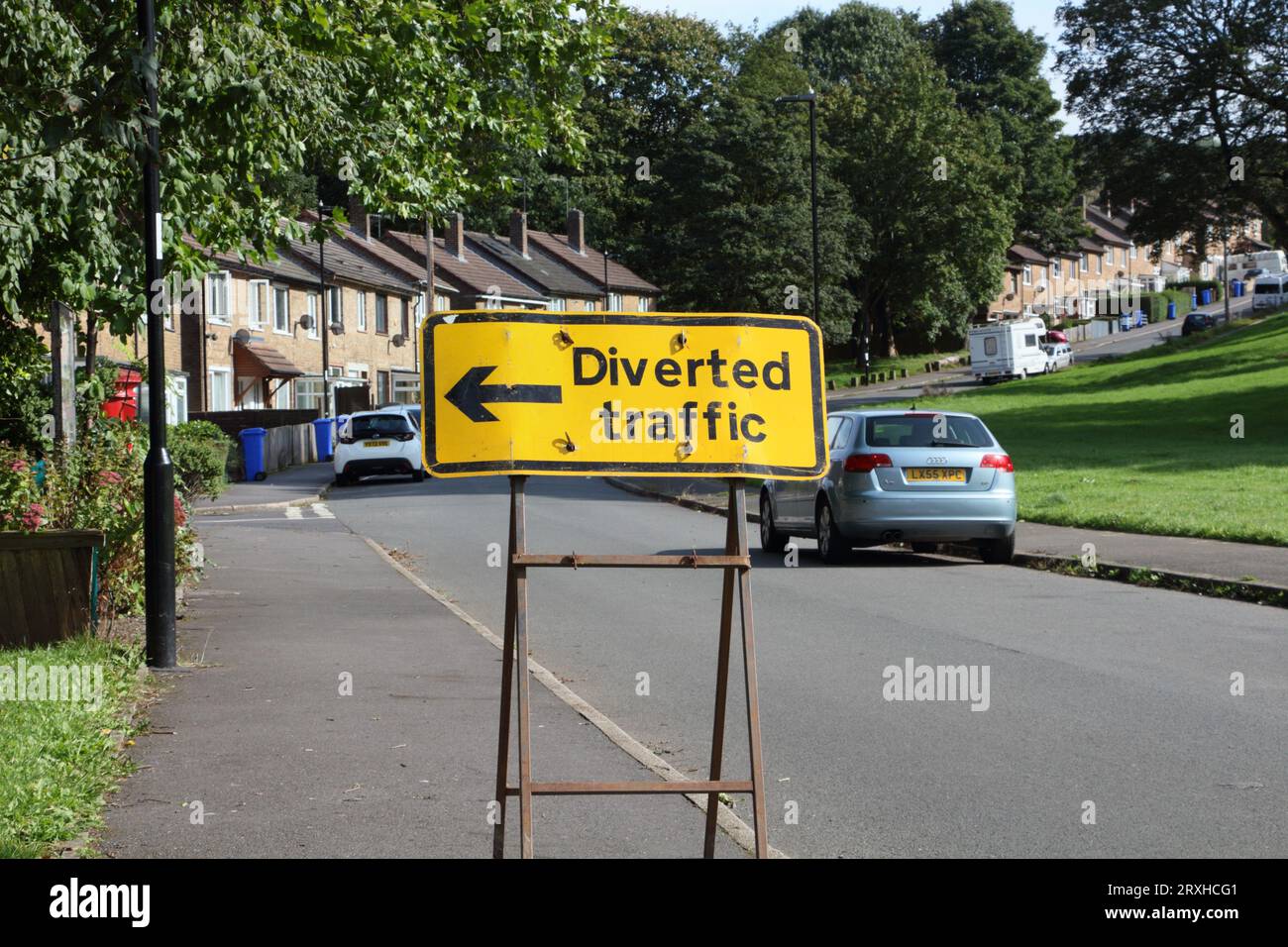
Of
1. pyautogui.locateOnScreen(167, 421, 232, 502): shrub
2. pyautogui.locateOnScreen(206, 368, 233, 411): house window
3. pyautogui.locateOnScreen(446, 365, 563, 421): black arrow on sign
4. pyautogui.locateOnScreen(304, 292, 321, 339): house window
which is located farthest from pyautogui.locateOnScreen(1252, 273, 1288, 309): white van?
pyautogui.locateOnScreen(446, 365, 563, 421): black arrow on sign

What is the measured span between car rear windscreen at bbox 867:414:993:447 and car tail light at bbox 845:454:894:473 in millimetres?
245

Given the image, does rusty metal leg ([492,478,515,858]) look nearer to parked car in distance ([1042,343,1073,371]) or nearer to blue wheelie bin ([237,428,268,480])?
blue wheelie bin ([237,428,268,480])

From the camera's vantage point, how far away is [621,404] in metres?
5.73

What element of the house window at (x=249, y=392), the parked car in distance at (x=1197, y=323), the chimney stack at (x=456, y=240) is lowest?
the house window at (x=249, y=392)

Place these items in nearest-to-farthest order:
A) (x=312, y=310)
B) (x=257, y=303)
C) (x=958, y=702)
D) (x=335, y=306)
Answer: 1. (x=958, y=702)
2. (x=257, y=303)
3. (x=312, y=310)
4. (x=335, y=306)

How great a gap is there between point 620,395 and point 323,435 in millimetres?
44550

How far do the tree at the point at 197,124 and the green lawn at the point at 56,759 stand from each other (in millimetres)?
3117

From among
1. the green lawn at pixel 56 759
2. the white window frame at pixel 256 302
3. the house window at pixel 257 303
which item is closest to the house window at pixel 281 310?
the white window frame at pixel 256 302

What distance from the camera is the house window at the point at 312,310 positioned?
62.5 meters

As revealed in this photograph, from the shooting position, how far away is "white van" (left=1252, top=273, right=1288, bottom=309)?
96750 mm

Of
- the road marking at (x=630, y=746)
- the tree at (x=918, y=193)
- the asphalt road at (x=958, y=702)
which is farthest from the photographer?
the tree at (x=918, y=193)

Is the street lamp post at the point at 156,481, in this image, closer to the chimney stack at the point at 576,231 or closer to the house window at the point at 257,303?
the house window at the point at 257,303

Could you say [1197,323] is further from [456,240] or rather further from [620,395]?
[620,395]

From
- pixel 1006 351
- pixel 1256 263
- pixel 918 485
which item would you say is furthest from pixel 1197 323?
pixel 918 485
